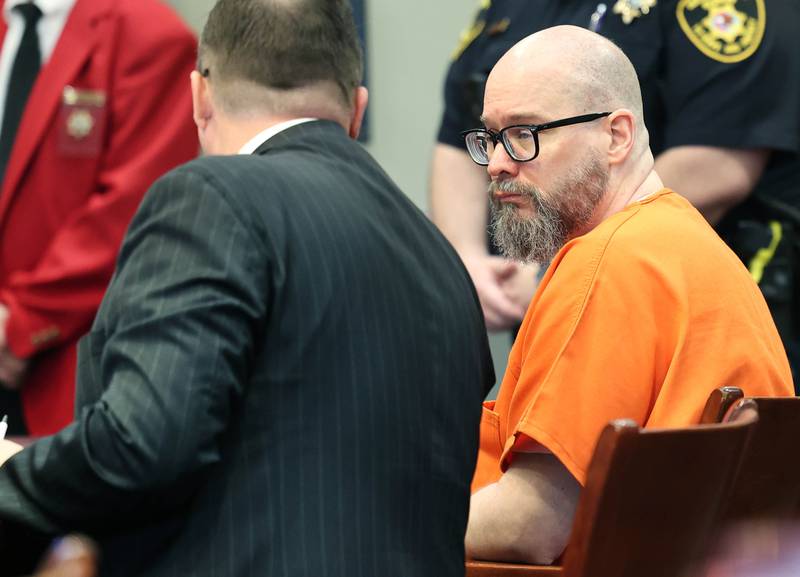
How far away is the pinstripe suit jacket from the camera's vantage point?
1.47 meters

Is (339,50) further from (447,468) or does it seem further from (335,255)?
(447,468)

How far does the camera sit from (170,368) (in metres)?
1.46

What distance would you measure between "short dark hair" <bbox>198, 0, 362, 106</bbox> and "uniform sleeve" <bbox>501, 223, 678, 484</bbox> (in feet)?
1.44

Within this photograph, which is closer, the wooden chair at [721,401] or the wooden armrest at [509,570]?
the wooden chair at [721,401]

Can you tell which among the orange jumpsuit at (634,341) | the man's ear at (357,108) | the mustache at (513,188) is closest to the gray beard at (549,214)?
the mustache at (513,188)

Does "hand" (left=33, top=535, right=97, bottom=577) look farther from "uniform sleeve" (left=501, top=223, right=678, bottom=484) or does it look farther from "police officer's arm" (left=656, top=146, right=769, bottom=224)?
"police officer's arm" (left=656, top=146, right=769, bottom=224)

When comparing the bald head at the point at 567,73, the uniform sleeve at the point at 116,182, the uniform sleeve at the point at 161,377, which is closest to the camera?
the uniform sleeve at the point at 161,377

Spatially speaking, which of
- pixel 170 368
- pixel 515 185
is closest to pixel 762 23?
pixel 515 185

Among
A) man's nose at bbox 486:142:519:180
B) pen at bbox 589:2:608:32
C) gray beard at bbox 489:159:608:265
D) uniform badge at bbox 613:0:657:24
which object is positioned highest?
uniform badge at bbox 613:0:657:24

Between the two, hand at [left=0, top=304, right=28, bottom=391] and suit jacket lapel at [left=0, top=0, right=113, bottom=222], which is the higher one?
suit jacket lapel at [left=0, top=0, right=113, bottom=222]

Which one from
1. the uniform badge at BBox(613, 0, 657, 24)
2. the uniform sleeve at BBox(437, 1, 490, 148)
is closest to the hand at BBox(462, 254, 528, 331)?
the uniform sleeve at BBox(437, 1, 490, 148)

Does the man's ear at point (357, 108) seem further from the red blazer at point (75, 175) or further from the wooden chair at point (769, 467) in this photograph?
the red blazer at point (75, 175)

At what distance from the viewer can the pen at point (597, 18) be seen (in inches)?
114

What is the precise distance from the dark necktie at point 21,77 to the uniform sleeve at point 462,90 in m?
0.95
